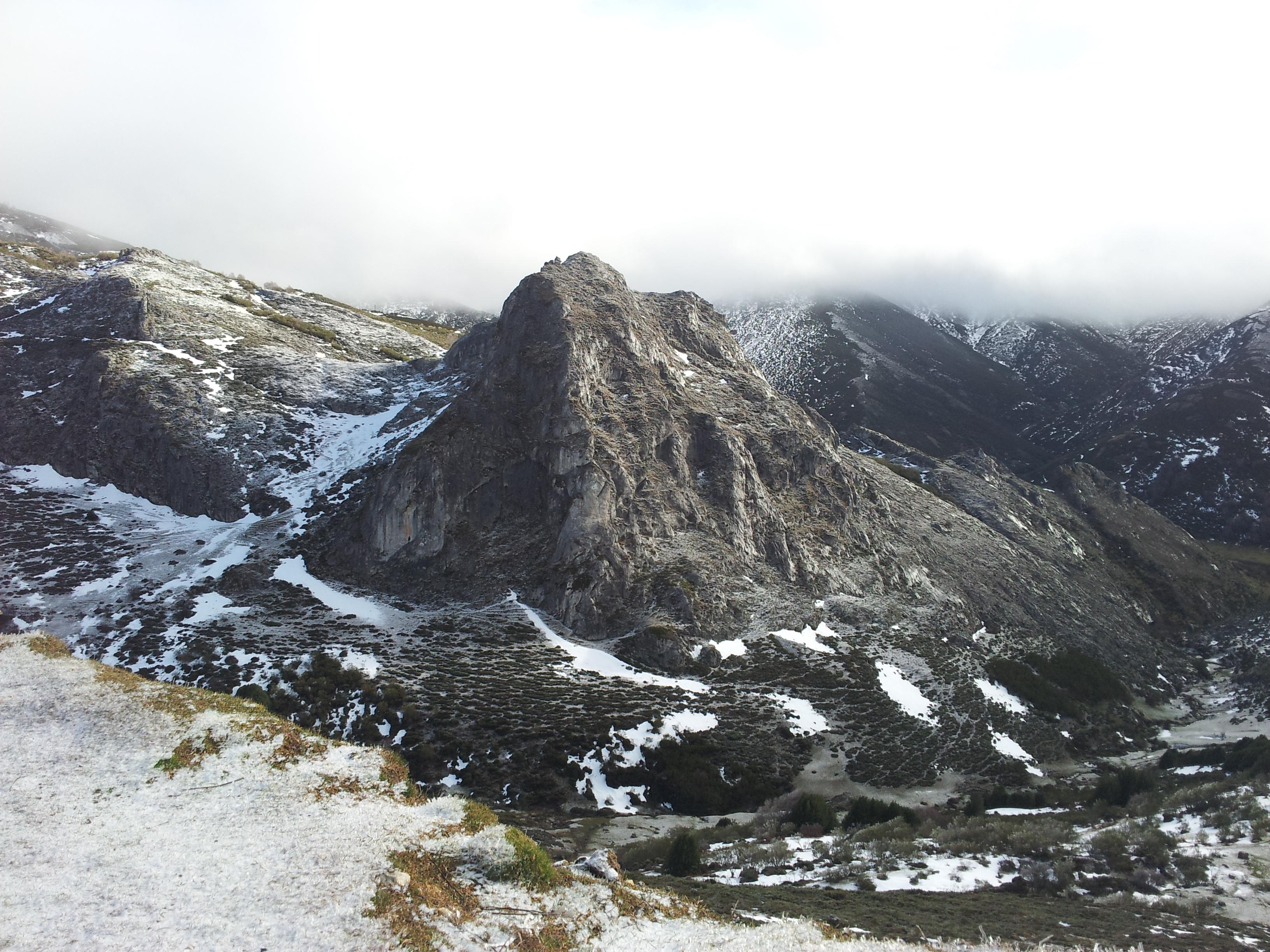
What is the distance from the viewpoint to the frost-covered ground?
44.5 ft

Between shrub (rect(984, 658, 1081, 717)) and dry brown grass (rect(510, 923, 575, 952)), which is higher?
dry brown grass (rect(510, 923, 575, 952))

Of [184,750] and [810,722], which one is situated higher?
[184,750]

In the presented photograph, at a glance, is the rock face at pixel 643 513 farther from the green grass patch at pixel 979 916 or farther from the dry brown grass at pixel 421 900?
the dry brown grass at pixel 421 900

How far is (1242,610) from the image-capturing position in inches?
4094

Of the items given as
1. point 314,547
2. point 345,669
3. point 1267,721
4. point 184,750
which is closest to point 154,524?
point 314,547

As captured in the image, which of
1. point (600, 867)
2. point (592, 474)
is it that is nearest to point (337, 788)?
point (600, 867)

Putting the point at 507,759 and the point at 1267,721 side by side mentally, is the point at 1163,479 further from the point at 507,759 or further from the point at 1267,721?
the point at 507,759

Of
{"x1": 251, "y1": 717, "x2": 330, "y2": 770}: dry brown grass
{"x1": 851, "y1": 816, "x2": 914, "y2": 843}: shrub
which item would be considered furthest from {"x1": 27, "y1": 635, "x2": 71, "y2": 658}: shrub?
{"x1": 851, "y1": 816, "x2": 914, "y2": 843}: shrub

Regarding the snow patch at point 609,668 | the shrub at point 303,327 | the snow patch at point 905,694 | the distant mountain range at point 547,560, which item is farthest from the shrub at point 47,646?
the shrub at point 303,327

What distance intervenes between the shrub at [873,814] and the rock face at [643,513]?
18.3 m

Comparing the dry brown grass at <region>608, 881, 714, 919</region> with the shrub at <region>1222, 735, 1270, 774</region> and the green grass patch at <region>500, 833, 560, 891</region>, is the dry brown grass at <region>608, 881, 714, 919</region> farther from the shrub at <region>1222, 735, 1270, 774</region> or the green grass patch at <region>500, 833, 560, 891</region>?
the shrub at <region>1222, 735, 1270, 774</region>

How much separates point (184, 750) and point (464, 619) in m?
33.4

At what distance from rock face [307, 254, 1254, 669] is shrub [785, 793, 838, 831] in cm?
1699

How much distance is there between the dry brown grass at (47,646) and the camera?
2673 centimetres
